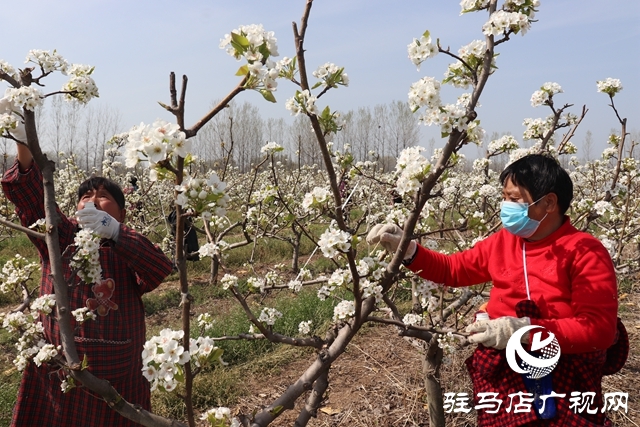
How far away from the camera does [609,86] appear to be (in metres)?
3.35

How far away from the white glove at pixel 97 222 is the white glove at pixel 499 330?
159 centimetres

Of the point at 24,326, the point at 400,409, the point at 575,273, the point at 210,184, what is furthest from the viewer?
the point at 400,409

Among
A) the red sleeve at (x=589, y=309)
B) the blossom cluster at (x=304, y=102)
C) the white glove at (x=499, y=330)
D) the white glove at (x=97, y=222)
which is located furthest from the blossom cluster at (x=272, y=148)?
the red sleeve at (x=589, y=309)

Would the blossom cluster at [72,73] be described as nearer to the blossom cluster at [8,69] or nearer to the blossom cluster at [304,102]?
the blossom cluster at [8,69]

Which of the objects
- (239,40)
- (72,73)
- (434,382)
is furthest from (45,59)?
(434,382)

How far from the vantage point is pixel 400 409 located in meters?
3.67

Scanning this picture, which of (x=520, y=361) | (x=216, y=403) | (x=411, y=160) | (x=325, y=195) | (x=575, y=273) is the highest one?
(x=411, y=160)

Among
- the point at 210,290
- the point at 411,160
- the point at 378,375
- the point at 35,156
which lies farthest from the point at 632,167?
the point at 210,290

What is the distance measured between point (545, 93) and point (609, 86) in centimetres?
57

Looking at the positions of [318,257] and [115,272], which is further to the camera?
[318,257]

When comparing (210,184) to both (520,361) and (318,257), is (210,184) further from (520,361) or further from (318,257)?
(318,257)

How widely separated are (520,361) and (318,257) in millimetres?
7695

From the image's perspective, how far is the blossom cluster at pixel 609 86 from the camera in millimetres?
3330

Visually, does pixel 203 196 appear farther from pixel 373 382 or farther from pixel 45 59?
pixel 373 382
